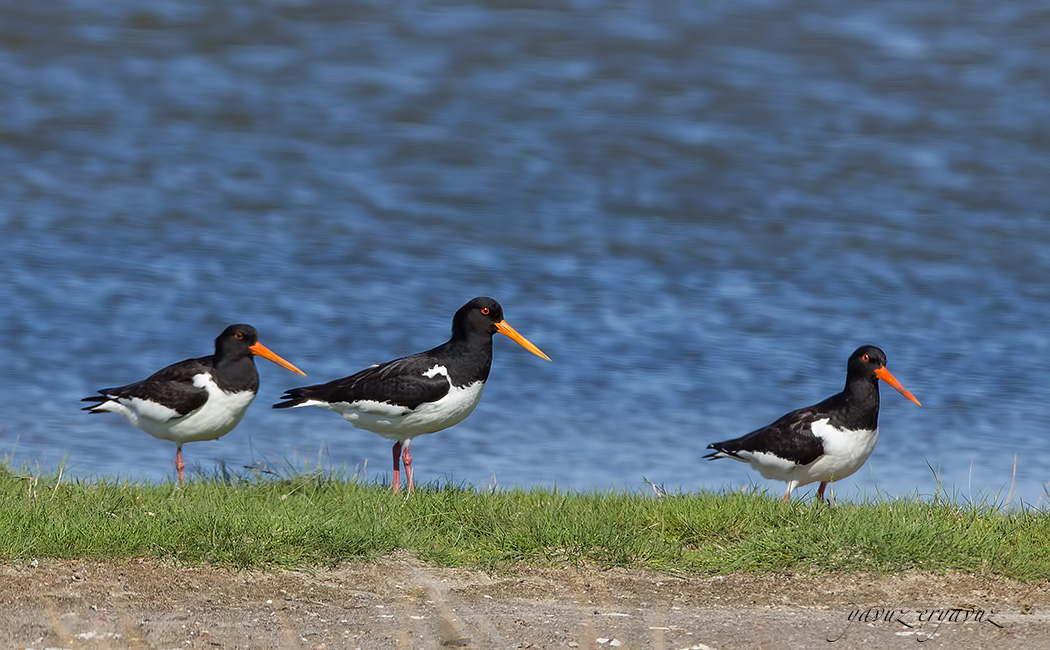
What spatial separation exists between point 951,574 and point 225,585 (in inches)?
146

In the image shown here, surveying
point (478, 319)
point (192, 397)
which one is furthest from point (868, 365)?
point (192, 397)

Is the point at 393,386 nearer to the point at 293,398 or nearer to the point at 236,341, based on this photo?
the point at 293,398

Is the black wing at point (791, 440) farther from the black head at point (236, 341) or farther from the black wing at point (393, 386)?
the black head at point (236, 341)

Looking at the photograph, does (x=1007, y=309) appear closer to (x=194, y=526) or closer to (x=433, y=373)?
(x=433, y=373)

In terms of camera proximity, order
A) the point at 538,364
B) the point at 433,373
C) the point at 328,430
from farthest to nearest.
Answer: the point at 538,364 < the point at 328,430 < the point at 433,373

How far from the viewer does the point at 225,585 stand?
7070 mm

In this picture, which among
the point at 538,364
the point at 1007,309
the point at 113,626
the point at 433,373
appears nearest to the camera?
the point at 113,626

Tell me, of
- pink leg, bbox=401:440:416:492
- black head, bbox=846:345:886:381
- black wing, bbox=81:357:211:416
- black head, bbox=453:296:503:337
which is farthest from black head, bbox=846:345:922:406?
black wing, bbox=81:357:211:416

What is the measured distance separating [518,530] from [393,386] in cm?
171

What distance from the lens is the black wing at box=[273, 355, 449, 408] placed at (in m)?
9.09

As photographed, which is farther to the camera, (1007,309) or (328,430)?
(1007,309)

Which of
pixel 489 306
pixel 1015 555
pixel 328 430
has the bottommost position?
pixel 328 430

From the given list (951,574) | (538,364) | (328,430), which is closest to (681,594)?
(951,574)

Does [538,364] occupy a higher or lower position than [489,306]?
lower
